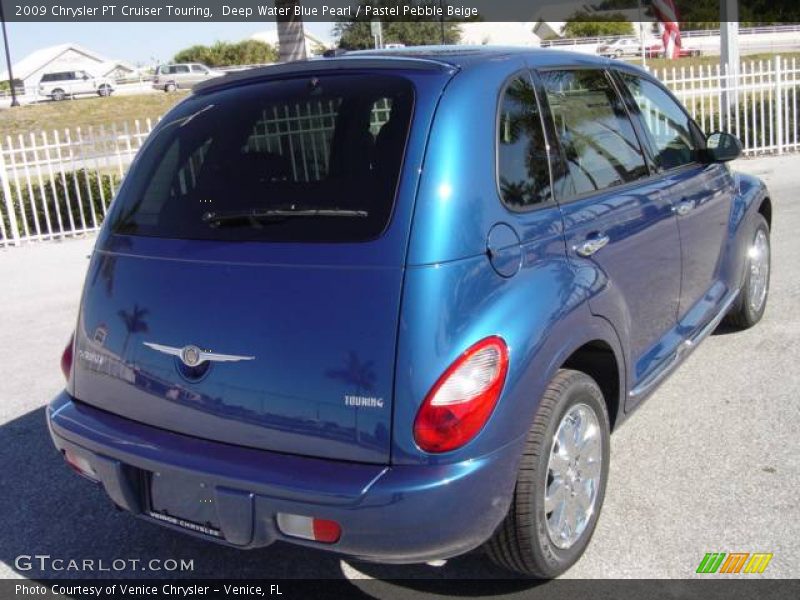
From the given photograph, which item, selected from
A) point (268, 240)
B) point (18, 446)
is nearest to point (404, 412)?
→ point (268, 240)

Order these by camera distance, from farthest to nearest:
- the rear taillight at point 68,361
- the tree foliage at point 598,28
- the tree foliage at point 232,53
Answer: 1. the tree foliage at point 232,53
2. the tree foliage at point 598,28
3. the rear taillight at point 68,361

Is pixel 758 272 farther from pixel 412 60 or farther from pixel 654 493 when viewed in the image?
pixel 412 60

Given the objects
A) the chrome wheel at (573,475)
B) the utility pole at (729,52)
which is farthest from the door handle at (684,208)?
the utility pole at (729,52)

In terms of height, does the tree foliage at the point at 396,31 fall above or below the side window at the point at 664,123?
above

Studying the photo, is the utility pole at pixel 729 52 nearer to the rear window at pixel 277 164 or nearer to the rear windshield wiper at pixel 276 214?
the rear window at pixel 277 164

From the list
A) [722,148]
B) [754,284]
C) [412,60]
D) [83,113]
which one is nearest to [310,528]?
[412,60]

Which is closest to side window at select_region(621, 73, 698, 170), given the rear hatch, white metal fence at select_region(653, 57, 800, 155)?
the rear hatch

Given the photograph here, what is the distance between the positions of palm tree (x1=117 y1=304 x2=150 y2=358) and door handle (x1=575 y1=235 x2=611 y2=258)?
59.9 inches

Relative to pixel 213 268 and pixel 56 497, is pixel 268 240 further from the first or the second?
pixel 56 497

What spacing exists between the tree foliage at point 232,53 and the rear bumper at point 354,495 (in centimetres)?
6802

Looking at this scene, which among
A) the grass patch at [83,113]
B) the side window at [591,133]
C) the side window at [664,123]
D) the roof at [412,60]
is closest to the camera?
the roof at [412,60]

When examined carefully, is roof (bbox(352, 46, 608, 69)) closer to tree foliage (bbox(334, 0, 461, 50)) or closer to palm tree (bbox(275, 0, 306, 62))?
palm tree (bbox(275, 0, 306, 62))

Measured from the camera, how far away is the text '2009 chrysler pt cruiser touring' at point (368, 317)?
2352mm

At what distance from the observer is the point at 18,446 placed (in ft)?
14.3
